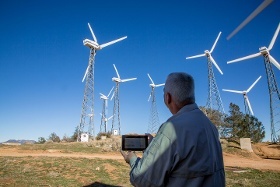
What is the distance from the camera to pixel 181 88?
210 cm

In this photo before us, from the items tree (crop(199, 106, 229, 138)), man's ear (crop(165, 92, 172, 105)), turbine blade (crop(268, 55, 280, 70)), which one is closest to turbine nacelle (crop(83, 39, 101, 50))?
tree (crop(199, 106, 229, 138))

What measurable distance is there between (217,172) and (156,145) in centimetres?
55

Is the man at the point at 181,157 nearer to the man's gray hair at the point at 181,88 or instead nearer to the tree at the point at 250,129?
the man's gray hair at the point at 181,88

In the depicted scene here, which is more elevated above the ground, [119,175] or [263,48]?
[263,48]

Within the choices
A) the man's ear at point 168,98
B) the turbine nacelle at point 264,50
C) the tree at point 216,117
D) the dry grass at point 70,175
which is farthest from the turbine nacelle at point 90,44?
the man's ear at point 168,98

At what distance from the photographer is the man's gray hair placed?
2092 mm

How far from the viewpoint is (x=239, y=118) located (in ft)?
120

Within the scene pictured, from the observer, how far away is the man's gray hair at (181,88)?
209cm

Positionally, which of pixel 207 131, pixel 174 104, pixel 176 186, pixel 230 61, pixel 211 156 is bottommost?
pixel 176 186

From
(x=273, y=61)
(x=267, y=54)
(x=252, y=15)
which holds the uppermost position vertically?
(x=267, y=54)

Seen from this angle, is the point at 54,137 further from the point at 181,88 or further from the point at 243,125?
the point at 181,88

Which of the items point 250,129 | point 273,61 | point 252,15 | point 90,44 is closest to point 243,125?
point 250,129

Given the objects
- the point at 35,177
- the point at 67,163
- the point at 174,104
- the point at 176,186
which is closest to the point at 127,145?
the point at 174,104

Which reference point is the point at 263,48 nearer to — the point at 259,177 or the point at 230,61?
the point at 230,61
